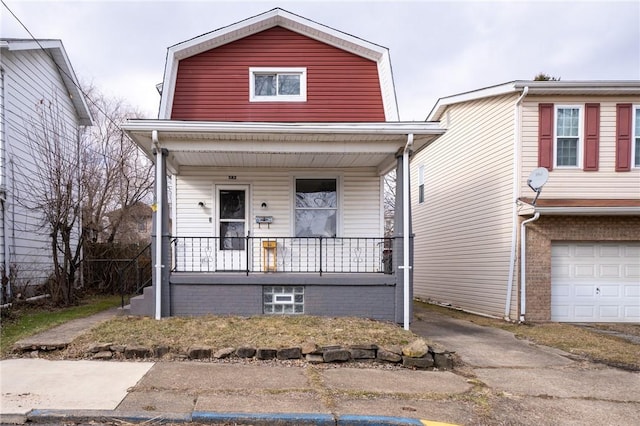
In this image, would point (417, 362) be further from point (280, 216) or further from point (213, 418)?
point (280, 216)

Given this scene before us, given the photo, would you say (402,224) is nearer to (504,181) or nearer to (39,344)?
(504,181)

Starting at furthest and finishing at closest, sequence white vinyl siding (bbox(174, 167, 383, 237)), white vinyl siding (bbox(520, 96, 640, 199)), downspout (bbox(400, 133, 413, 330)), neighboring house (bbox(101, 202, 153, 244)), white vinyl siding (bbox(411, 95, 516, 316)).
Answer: neighboring house (bbox(101, 202, 153, 244)), white vinyl siding (bbox(411, 95, 516, 316)), white vinyl siding (bbox(520, 96, 640, 199)), white vinyl siding (bbox(174, 167, 383, 237)), downspout (bbox(400, 133, 413, 330))

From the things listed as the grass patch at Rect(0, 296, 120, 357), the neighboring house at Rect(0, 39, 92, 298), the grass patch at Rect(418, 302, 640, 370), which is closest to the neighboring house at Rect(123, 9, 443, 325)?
the grass patch at Rect(0, 296, 120, 357)

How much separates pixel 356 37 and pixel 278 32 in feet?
6.25

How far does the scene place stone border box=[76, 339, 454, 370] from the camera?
18.8ft

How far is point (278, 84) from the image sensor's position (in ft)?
30.8

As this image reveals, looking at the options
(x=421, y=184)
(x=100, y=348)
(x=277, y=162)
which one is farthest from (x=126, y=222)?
(x=100, y=348)

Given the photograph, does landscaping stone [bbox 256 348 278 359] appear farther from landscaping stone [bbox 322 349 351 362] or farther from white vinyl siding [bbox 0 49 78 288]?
white vinyl siding [bbox 0 49 78 288]

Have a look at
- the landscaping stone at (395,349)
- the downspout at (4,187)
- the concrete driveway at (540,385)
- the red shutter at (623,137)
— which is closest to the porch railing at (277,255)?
the concrete driveway at (540,385)

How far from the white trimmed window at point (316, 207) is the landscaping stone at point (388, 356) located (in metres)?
3.98

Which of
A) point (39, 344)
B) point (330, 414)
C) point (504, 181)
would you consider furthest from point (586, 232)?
point (39, 344)

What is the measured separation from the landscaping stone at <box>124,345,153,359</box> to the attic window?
5838 millimetres

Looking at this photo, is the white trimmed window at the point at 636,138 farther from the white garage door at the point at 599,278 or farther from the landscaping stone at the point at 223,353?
the landscaping stone at the point at 223,353

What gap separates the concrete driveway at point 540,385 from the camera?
4.17m
